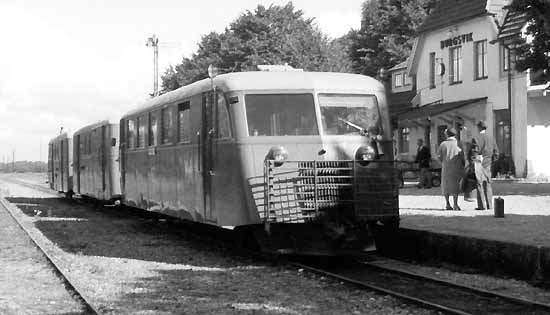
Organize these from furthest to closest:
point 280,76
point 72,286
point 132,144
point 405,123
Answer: point 405,123
point 132,144
point 280,76
point 72,286

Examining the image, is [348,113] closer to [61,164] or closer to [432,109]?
[61,164]

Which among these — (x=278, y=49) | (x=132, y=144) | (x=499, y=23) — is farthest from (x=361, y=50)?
(x=132, y=144)

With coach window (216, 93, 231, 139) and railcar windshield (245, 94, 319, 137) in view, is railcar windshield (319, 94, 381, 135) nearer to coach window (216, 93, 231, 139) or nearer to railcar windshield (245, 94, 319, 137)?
railcar windshield (245, 94, 319, 137)

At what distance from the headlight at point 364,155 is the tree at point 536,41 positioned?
15.1 feet

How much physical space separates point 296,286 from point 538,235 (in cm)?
405

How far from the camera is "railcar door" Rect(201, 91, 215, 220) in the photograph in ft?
44.0

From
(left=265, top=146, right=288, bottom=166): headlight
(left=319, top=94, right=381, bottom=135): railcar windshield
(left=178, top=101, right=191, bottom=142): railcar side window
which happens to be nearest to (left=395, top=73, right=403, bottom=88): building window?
(left=178, top=101, right=191, bottom=142): railcar side window

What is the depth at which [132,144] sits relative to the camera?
19625mm

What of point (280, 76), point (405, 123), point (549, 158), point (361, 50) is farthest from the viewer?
point (361, 50)

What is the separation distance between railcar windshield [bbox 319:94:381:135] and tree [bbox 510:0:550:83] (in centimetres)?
396

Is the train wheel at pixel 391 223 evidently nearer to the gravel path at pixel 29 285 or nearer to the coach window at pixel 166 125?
the gravel path at pixel 29 285

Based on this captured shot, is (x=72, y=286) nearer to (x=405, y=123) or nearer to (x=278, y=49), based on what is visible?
(x=405, y=123)

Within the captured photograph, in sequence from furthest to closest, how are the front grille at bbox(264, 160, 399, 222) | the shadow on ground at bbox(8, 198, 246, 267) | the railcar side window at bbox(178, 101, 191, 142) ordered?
1. the railcar side window at bbox(178, 101, 191, 142)
2. the shadow on ground at bbox(8, 198, 246, 267)
3. the front grille at bbox(264, 160, 399, 222)

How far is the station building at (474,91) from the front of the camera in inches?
1384
